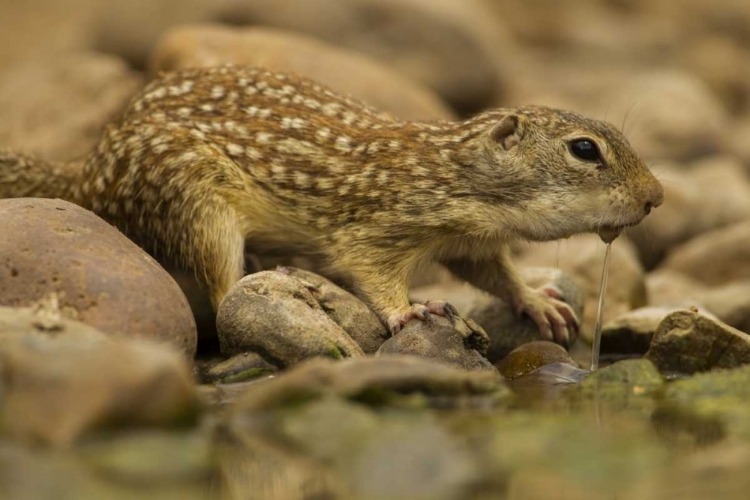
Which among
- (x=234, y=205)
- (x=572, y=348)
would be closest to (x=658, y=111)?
(x=572, y=348)

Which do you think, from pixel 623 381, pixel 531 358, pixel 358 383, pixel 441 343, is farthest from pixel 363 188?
pixel 358 383

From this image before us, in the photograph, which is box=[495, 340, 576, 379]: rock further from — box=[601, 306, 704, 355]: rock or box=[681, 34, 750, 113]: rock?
box=[681, 34, 750, 113]: rock

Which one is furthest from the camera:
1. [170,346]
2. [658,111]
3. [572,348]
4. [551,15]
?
[551,15]

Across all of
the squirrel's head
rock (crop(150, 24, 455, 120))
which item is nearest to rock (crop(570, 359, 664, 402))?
the squirrel's head

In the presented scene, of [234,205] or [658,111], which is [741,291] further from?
[658,111]

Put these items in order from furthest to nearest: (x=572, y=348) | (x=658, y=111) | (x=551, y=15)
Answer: (x=551, y=15) < (x=658, y=111) < (x=572, y=348)

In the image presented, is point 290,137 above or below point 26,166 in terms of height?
above

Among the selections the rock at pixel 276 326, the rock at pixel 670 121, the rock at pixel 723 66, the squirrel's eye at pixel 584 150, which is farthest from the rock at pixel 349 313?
the rock at pixel 723 66

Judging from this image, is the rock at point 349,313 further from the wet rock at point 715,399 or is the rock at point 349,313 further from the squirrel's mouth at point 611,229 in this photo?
the wet rock at point 715,399
